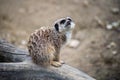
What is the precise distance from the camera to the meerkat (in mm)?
3977

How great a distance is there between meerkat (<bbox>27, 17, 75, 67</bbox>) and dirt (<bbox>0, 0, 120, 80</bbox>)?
1643 millimetres

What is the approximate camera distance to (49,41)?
4066 mm

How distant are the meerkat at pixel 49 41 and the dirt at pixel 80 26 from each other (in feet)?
5.39

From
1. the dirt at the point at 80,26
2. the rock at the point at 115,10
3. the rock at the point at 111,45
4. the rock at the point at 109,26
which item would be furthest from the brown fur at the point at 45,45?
the rock at the point at 115,10

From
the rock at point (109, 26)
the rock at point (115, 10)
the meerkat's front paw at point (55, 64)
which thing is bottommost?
the meerkat's front paw at point (55, 64)

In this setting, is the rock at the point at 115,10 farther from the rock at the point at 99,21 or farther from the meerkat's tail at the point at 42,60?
the meerkat's tail at the point at 42,60

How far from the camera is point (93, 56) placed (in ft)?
20.2

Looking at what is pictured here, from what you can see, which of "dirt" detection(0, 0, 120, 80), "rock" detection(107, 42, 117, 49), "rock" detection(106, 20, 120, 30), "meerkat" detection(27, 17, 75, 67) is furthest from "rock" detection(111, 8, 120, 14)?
"meerkat" detection(27, 17, 75, 67)

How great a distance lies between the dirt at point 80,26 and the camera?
5953 mm

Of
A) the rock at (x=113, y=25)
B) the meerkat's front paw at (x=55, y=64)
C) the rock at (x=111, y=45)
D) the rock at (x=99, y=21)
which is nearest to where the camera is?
the meerkat's front paw at (x=55, y=64)

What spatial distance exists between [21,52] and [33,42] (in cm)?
51

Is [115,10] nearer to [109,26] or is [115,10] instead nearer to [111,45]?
[109,26]

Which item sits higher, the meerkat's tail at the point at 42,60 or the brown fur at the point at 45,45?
the brown fur at the point at 45,45

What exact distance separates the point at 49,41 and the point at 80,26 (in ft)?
9.43
